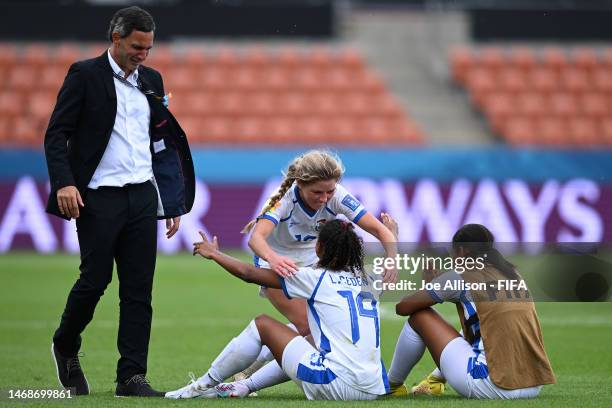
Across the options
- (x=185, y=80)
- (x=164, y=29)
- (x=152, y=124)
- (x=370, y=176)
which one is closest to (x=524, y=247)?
(x=370, y=176)

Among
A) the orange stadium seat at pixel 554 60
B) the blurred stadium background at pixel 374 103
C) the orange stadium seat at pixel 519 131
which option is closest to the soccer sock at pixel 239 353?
the blurred stadium background at pixel 374 103

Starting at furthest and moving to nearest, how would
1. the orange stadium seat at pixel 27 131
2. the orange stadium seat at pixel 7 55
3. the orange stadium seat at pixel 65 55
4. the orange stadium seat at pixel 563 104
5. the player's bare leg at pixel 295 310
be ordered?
the orange stadium seat at pixel 563 104, the orange stadium seat at pixel 65 55, the orange stadium seat at pixel 7 55, the orange stadium seat at pixel 27 131, the player's bare leg at pixel 295 310

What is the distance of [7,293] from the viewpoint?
1320 cm

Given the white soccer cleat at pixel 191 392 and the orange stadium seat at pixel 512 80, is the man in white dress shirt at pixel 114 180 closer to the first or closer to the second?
the white soccer cleat at pixel 191 392

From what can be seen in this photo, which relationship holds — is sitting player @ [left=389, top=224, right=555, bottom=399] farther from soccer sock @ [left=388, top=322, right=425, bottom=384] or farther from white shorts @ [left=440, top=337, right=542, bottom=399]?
soccer sock @ [left=388, top=322, right=425, bottom=384]

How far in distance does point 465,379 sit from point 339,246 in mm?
1083

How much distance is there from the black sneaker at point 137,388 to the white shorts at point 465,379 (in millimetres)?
1693

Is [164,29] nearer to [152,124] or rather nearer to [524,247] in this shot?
[524,247]

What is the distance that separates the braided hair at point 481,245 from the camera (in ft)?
20.3

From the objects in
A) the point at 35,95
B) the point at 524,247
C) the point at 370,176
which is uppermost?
the point at 35,95

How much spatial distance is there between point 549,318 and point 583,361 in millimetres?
3268

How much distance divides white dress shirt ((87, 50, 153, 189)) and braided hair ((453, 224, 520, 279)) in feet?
6.34

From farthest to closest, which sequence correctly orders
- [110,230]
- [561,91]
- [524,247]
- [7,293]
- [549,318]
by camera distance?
1. [561,91]
2. [524,247]
3. [7,293]
4. [549,318]
5. [110,230]

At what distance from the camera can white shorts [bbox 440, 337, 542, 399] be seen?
6.18 meters
